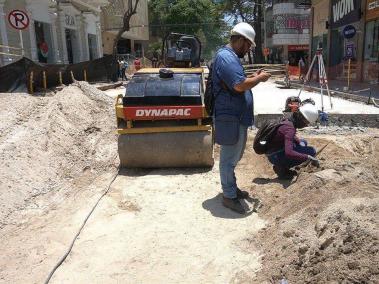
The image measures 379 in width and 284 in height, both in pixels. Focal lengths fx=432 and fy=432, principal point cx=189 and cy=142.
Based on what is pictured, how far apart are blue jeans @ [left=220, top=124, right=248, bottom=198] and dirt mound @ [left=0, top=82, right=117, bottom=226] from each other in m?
2.58

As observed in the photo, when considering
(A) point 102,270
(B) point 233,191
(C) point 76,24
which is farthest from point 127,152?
(C) point 76,24

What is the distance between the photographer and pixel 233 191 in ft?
15.7

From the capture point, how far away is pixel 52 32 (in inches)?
796

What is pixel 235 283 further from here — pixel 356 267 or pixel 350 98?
pixel 350 98

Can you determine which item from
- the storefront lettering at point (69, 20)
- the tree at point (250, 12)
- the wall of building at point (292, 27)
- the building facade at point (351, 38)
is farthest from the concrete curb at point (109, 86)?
the wall of building at point (292, 27)

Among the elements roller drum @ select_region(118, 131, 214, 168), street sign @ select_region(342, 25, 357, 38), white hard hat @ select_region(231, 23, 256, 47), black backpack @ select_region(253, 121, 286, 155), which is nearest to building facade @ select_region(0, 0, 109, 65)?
roller drum @ select_region(118, 131, 214, 168)

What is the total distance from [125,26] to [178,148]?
2233 cm

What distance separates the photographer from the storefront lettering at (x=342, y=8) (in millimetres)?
19891

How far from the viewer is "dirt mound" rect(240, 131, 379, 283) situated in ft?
9.63

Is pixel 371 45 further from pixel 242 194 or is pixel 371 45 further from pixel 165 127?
pixel 242 194

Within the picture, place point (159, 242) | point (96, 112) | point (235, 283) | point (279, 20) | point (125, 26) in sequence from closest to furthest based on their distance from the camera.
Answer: point (235, 283), point (159, 242), point (96, 112), point (125, 26), point (279, 20)

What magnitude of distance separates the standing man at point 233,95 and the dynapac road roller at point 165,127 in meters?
1.41

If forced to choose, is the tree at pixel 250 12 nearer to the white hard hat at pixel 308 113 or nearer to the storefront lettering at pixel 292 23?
the storefront lettering at pixel 292 23

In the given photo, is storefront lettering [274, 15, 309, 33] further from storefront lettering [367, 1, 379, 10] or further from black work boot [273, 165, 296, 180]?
black work boot [273, 165, 296, 180]
